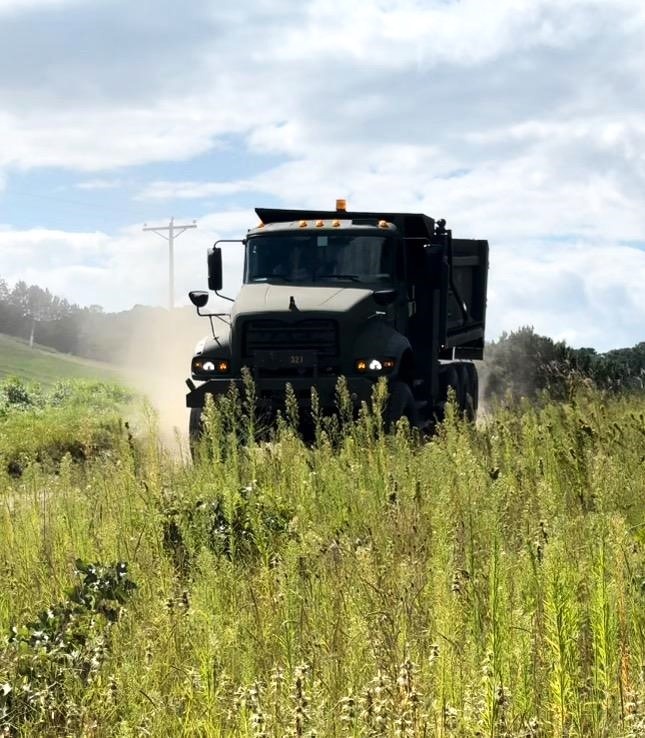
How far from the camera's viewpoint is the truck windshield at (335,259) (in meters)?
14.2

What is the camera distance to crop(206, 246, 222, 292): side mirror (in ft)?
48.0

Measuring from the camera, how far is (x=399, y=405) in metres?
13.3

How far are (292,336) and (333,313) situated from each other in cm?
62

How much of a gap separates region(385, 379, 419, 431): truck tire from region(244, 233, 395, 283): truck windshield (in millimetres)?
1536

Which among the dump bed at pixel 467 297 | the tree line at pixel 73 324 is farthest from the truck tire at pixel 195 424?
the tree line at pixel 73 324

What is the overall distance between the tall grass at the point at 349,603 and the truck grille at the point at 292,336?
568 cm

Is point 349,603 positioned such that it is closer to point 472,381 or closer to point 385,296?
point 385,296

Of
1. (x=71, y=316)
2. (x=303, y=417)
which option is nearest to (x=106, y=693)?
(x=303, y=417)

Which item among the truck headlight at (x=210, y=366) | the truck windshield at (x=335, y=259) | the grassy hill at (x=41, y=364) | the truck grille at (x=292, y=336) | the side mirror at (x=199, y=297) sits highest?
the truck windshield at (x=335, y=259)

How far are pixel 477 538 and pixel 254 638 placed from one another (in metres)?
1.74

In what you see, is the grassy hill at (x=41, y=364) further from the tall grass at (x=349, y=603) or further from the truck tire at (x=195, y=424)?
the tall grass at (x=349, y=603)

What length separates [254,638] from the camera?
429 centimetres

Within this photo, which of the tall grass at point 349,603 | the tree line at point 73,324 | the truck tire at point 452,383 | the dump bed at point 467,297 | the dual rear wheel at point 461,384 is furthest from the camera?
the tree line at point 73,324

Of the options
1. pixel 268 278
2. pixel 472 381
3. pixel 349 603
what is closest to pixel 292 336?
pixel 268 278
